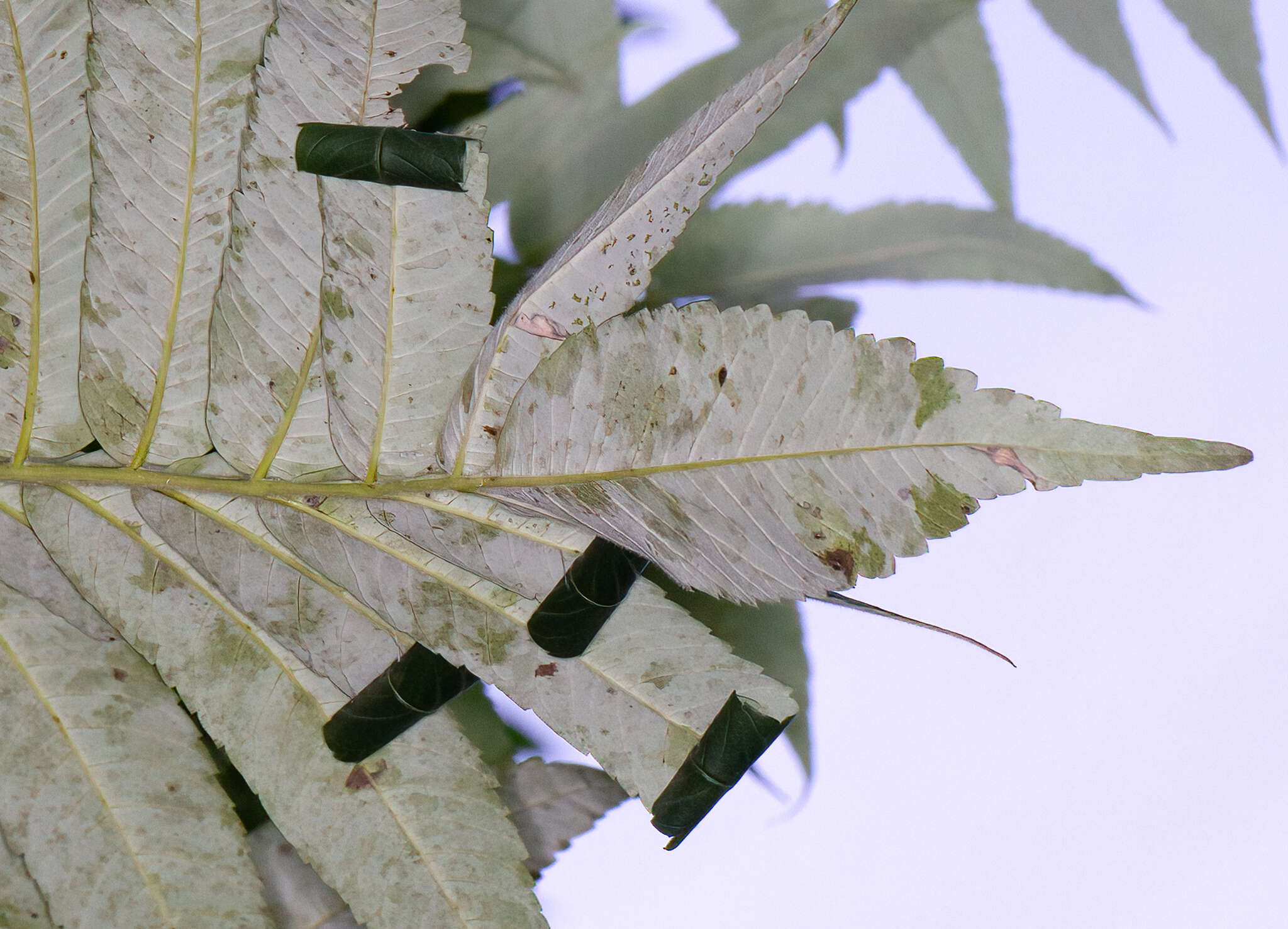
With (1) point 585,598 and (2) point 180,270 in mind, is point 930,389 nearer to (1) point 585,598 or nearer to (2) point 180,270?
(1) point 585,598

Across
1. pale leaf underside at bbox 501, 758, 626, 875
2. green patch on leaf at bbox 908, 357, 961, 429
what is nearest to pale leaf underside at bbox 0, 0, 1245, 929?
green patch on leaf at bbox 908, 357, 961, 429

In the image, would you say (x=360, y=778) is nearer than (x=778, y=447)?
No

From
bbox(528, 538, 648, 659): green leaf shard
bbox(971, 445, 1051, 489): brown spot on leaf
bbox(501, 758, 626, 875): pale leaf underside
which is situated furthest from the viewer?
bbox(501, 758, 626, 875): pale leaf underside

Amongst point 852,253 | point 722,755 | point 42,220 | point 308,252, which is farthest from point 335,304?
point 852,253

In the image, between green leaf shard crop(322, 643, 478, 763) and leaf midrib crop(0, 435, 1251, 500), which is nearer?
leaf midrib crop(0, 435, 1251, 500)

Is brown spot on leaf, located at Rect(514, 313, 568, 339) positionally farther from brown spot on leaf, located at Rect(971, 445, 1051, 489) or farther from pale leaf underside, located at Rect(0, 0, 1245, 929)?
brown spot on leaf, located at Rect(971, 445, 1051, 489)

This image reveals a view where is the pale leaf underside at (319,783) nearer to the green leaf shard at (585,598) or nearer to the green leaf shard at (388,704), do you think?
the green leaf shard at (388,704)

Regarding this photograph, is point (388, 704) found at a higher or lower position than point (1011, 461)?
lower
